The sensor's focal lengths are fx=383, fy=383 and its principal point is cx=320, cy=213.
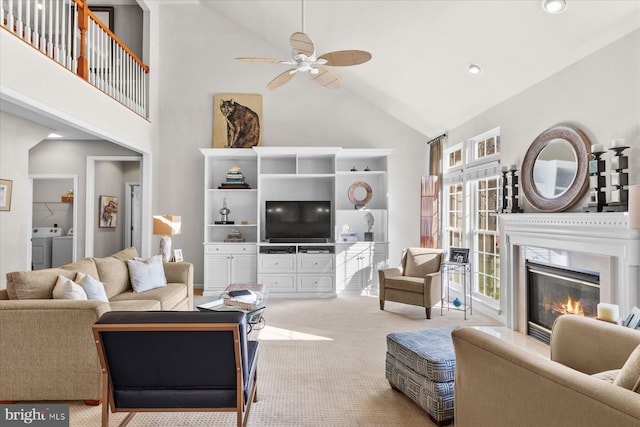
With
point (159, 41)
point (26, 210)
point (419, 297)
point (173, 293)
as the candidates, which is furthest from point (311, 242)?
point (159, 41)

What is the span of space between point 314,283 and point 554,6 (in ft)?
14.8

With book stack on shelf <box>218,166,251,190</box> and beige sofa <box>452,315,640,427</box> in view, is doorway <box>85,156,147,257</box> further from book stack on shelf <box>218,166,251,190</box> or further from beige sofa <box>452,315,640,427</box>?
beige sofa <box>452,315,640,427</box>

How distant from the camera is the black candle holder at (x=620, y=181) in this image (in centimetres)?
280

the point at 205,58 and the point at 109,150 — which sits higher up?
the point at 205,58

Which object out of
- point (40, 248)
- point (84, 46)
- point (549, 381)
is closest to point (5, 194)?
point (84, 46)

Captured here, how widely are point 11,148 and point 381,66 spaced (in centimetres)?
492

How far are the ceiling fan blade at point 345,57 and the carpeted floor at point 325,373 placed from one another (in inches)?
103

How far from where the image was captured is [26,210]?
16.7 feet

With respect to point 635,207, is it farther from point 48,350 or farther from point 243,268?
point 243,268

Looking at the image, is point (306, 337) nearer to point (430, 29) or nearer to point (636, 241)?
point (636, 241)

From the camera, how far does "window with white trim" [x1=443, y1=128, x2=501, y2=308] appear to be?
191 inches

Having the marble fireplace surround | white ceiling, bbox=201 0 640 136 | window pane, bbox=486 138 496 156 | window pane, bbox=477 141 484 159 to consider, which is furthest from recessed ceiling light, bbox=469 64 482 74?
Result: the marble fireplace surround

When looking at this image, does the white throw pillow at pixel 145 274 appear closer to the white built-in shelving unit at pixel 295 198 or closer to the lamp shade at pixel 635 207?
the white built-in shelving unit at pixel 295 198

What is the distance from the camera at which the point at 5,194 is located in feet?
15.6
